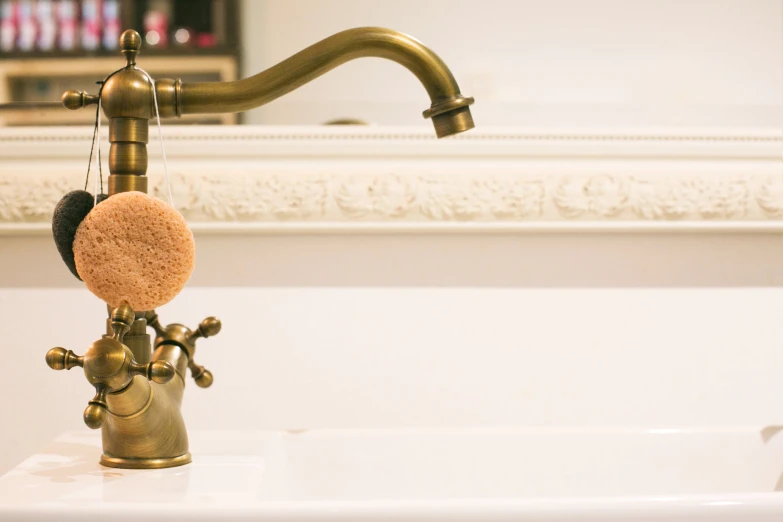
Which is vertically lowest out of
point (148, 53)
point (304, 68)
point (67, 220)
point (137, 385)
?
point (137, 385)

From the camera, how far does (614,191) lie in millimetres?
730

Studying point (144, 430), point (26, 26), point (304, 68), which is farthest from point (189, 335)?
point (26, 26)

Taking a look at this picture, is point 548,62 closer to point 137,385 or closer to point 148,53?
point 148,53

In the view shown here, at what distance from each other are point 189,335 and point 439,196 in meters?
0.28

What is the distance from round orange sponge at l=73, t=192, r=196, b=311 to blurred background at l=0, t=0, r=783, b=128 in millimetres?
388

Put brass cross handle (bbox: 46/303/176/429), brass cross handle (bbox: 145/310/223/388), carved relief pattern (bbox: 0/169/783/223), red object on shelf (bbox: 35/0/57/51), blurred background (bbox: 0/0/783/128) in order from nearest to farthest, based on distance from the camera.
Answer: brass cross handle (bbox: 46/303/176/429), brass cross handle (bbox: 145/310/223/388), carved relief pattern (bbox: 0/169/783/223), blurred background (bbox: 0/0/783/128), red object on shelf (bbox: 35/0/57/51)

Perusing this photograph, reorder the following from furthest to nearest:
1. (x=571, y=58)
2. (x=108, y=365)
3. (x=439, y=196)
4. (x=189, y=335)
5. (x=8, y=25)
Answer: (x=8, y=25) → (x=571, y=58) → (x=439, y=196) → (x=189, y=335) → (x=108, y=365)

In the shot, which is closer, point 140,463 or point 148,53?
point 140,463

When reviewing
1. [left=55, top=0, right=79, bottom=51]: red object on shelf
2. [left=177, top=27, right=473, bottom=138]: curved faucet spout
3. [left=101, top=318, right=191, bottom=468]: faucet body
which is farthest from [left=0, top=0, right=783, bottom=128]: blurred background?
[left=101, top=318, right=191, bottom=468]: faucet body

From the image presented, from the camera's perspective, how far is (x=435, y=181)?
0.72m

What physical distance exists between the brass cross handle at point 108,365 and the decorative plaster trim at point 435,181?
27 centimetres

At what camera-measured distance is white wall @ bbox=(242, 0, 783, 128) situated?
83cm

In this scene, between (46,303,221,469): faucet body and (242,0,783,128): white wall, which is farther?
(242,0,783,128): white wall

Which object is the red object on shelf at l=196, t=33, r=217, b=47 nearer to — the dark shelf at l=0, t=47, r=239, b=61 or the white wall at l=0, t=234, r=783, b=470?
the dark shelf at l=0, t=47, r=239, b=61
